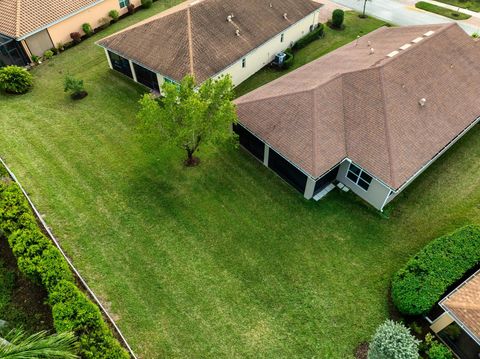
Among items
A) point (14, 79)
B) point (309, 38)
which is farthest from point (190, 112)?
point (309, 38)

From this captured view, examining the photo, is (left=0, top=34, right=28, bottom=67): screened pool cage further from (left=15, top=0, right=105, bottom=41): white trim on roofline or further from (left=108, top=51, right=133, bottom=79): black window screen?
(left=108, top=51, right=133, bottom=79): black window screen

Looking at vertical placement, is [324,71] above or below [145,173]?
above

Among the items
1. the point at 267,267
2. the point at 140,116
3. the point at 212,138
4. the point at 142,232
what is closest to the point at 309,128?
the point at 212,138

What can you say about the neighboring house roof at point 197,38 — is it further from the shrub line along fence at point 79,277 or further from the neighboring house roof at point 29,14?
the shrub line along fence at point 79,277

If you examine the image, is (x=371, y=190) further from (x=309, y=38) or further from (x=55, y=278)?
(x=309, y=38)

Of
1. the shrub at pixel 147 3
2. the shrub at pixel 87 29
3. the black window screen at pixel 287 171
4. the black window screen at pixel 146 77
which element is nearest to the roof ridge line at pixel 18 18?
the shrub at pixel 87 29

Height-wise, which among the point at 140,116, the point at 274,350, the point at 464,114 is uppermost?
the point at 140,116

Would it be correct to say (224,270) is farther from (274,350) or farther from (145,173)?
(145,173)
